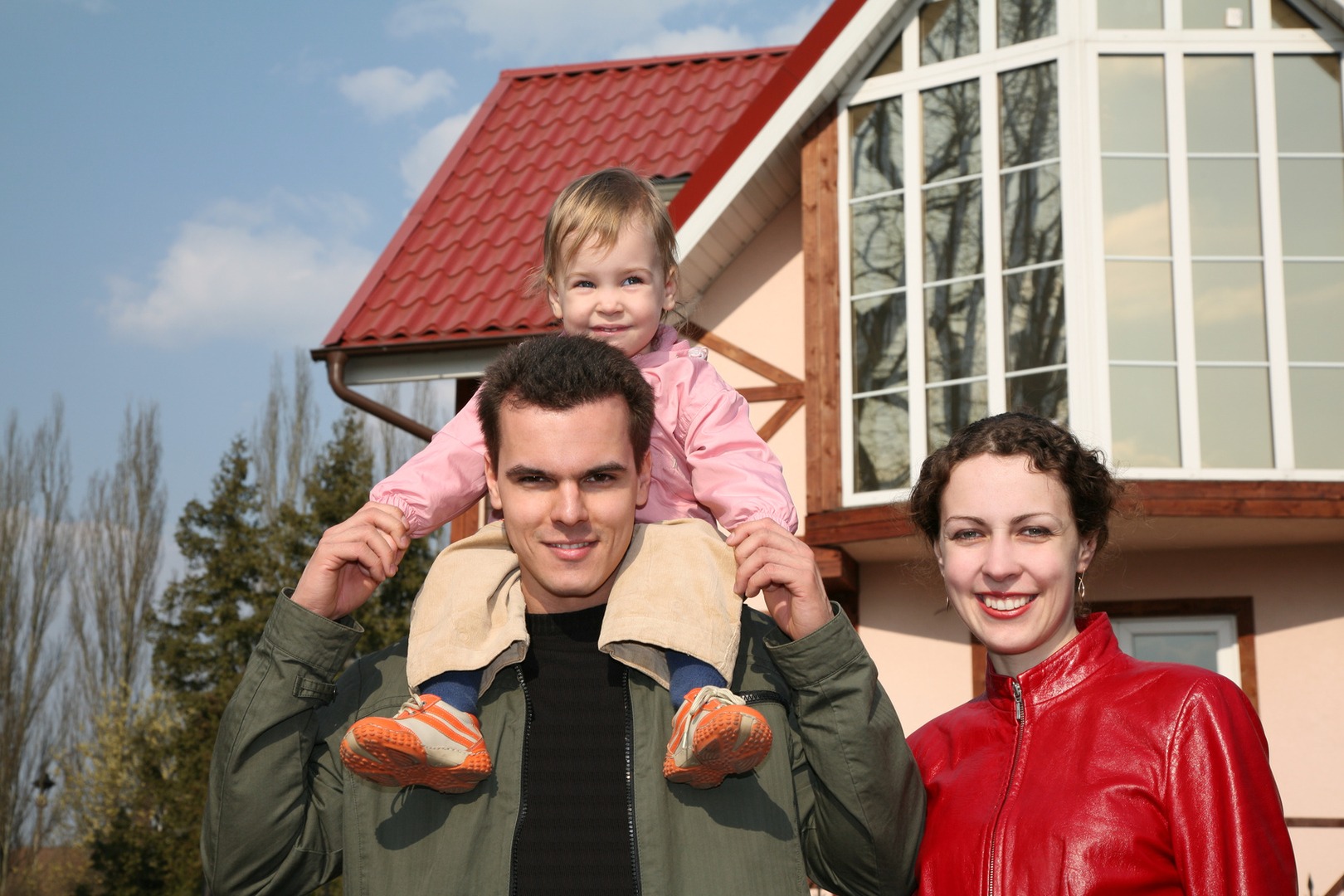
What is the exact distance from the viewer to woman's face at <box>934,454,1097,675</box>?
307 centimetres

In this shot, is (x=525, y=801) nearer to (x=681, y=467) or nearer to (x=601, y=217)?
(x=681, y=467)

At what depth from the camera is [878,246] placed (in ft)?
33.0

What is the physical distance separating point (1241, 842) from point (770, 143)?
26.0 ft

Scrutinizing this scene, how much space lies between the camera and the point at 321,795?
2.94 m

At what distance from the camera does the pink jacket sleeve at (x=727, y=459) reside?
329 cm

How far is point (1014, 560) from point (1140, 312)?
688 centimetres

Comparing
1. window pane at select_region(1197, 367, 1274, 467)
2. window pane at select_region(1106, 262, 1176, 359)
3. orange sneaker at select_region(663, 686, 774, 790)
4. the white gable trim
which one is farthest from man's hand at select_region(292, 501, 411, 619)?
window pane at select_region(1197, 367, 1274, 467)

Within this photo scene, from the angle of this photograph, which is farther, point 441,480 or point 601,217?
point 601,217

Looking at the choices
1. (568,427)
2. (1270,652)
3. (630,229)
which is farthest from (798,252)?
(568,427)

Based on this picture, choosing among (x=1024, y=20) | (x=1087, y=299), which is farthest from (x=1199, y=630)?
(x=1024, y=20)

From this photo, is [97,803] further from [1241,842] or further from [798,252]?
[1241,842]

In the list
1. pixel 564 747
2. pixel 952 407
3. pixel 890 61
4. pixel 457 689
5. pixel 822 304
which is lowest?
pixel 564 747

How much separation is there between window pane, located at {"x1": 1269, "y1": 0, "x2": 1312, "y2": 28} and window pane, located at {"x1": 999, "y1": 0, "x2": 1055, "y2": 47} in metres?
1.52

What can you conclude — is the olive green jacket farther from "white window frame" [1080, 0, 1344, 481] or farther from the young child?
"white window frame" [1080, 0, 1344, 481]
